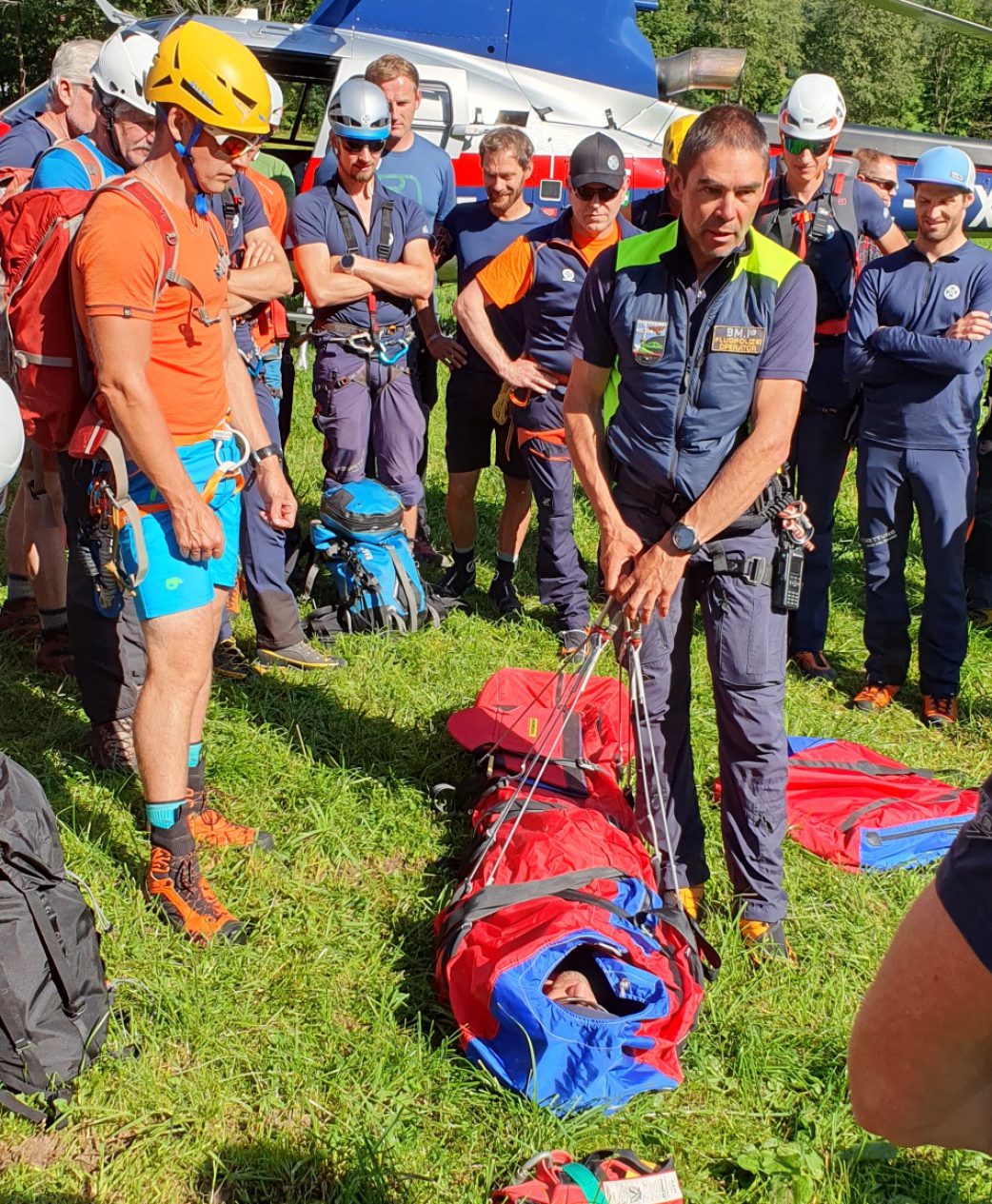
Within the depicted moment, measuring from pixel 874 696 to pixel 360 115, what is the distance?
373 centimetres

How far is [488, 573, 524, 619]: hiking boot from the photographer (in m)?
6.23

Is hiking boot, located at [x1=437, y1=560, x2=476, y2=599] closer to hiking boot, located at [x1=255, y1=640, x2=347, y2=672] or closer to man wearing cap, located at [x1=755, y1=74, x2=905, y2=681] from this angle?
hiking boot, located at [x1=255, y1=640, x2=347, y2=672]

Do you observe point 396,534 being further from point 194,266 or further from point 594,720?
point 194,266

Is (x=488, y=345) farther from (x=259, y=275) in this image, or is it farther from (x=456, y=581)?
(x=456, y=581)

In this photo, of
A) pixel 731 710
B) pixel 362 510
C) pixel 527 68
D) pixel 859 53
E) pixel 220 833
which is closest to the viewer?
pixel 731 710

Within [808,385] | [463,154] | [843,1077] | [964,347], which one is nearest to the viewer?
[843,1077]

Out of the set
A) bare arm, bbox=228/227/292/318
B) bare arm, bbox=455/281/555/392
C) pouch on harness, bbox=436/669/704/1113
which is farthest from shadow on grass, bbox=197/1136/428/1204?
bare arm, bbox=455/281/555/392

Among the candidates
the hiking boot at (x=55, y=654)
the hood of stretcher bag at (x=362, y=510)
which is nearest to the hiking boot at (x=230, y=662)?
the hiking boot at (x=55, y=654)

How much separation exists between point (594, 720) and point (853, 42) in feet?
220

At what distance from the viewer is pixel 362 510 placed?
19.5ft

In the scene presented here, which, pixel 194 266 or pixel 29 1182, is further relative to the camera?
pixel 194 266

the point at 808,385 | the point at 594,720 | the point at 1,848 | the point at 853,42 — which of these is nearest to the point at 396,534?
the point at 594,720

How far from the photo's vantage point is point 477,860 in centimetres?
361

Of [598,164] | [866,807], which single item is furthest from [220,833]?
[598,164]
